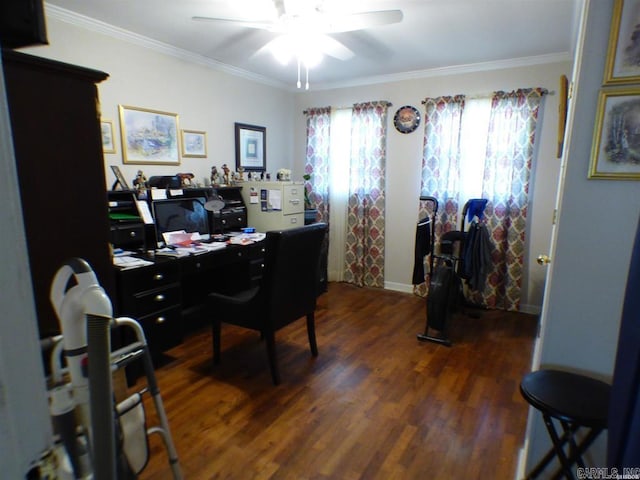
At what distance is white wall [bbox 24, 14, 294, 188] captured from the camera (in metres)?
2.59

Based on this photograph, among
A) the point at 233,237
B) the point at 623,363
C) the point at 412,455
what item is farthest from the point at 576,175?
the point at 233,237

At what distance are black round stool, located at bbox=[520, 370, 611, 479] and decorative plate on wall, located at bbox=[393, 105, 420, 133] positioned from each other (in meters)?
3.18

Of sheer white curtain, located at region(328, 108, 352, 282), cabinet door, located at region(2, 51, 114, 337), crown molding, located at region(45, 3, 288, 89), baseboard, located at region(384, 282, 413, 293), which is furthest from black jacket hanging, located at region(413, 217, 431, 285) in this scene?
crown molding, located at region(45, 3, 288, 89)

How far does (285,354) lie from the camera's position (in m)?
2.72

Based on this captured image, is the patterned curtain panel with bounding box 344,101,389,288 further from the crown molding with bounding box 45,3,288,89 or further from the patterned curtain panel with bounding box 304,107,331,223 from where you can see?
the crown molding with bounding box 45,3,288,89

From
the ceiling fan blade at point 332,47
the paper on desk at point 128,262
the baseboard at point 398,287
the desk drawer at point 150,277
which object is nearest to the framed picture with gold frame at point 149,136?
the paper on desk at point 128,262

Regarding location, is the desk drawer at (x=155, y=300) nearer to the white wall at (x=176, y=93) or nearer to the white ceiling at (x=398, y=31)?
the white wall at (x=176, y=93)

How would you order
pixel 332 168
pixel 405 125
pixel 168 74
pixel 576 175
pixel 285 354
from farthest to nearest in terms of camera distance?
pixel 332 168
pixel 405 125
pixel 168 74
pixel 285 354
pixel 576 175

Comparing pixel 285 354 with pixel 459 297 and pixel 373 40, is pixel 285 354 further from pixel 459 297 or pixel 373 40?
pixel 373 40

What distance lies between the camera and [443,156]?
3.81 m

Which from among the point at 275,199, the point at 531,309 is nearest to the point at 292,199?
the point at 275,199

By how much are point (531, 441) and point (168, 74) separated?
366cm

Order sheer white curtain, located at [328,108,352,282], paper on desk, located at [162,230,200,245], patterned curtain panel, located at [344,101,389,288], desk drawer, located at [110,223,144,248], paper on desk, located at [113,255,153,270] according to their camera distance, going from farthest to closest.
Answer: sheer white curtain, located at [328,108,352,282], patterned curtain panel, located at [344,101,389,288], paper on desk, located at [162,230,200,245], desk drawer, located at [110,223,144,248], paper on desk, located at [113,255,153,270]

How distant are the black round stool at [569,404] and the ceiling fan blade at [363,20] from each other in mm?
1843
